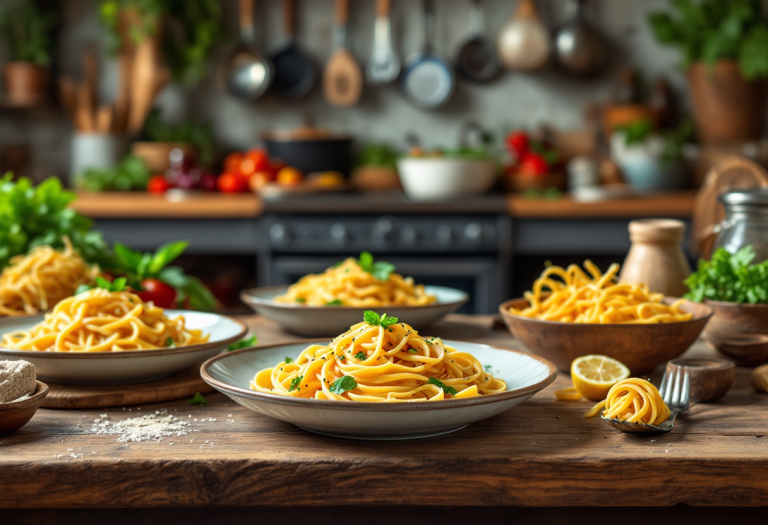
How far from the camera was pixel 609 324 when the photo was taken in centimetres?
125

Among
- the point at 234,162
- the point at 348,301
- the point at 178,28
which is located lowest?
the point at 348,301

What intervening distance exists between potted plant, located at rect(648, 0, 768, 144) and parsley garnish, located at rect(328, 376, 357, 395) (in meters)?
3.62

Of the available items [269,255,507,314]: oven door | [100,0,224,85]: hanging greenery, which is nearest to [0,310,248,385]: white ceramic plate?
[269,255,507,314]: oven door

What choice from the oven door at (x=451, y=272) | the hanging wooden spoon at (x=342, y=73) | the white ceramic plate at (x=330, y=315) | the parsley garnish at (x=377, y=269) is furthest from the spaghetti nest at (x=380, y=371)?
the hanging wooden spoon at (x=342, y=73)

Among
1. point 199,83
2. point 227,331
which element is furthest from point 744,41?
point 227,331

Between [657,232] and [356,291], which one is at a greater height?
Answer: [657,232]

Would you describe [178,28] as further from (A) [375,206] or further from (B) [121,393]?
(B) [121,393]

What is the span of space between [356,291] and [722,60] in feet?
10.7

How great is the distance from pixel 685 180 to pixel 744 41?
73cm

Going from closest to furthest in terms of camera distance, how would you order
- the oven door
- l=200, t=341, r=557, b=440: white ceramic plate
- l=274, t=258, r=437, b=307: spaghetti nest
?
l=200, t=341, r=557, b=440: white ceramic plate < l=274, t=258, r=437, b=307: spaghetti nest < the oven door

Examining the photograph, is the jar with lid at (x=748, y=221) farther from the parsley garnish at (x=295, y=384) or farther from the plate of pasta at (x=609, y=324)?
the parsley garnish at (x=295, y=384)

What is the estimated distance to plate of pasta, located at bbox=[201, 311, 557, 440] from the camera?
93 cm

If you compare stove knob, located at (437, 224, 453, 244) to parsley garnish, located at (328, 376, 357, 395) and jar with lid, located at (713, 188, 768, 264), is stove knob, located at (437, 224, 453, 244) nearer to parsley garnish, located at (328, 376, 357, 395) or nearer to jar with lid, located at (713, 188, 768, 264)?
jar with lid, located at (713, 188, 768, 264)

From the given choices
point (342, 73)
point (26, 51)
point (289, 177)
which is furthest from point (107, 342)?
point (26, 51)
